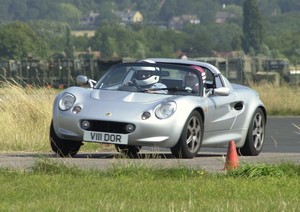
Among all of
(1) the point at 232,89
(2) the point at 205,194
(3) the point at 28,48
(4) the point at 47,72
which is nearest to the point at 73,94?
(1) the point at 232,89

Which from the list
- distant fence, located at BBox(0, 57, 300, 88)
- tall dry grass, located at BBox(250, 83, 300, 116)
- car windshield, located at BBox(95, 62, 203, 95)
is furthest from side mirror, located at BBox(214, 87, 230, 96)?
distant fence, located at BBox(0, 57, 300, 88)

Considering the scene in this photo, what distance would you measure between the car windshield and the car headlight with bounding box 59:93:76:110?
71 centimetres

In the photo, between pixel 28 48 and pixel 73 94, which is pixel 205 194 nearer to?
pixel 73 94

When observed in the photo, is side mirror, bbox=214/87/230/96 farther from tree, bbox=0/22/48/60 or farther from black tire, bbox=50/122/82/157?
tree, bbox=0/22/48/60

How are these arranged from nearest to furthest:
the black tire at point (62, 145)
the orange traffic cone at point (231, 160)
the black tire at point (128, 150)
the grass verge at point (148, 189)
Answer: the grass verge at point (148, 189)
the orange traffic cone at point (231, 160)
the black tire at point (62, 145)
the black tire at point (128, 150)

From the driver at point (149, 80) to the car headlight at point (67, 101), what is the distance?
1001mm

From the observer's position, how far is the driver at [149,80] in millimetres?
17734

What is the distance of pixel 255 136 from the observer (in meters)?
19.0

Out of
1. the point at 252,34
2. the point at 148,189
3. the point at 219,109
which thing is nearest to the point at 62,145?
the point at 219,109

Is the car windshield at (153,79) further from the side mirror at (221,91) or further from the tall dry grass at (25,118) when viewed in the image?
the tall dry grass at (25,118)

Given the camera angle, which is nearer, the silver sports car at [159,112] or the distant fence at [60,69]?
the silver sports car at [159,112]

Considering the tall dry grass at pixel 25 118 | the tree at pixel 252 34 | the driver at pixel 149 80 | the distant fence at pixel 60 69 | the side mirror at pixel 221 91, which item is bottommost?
the tree at pixel 252 34

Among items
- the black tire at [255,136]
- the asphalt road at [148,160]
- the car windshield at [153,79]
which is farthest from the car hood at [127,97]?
the black tire at [255,136]

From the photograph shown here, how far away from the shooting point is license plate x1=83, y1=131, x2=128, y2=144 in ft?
54.7
